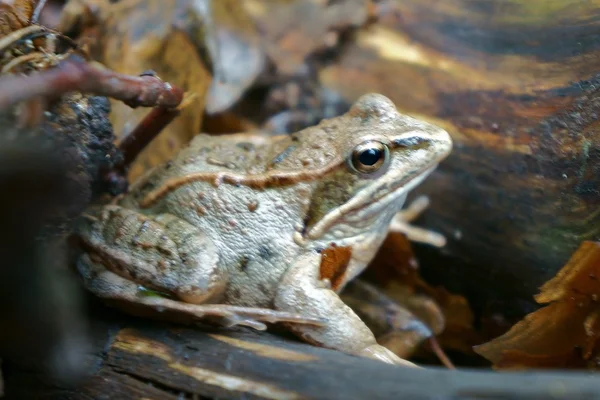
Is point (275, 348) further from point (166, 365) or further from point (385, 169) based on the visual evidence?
point (385, 169)

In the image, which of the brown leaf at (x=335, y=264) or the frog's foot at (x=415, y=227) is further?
the frog's foot at (x=415, y=227)

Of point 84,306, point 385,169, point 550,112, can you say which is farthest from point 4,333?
point 550,112

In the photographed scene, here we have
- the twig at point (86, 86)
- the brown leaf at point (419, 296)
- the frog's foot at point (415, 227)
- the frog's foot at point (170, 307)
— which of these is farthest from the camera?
the frog's foot at point (415, 227)

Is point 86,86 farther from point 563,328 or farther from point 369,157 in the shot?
point 563,328

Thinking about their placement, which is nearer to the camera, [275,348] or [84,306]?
[275,348]

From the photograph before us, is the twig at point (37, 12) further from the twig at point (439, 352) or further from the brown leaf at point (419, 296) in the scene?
the twig at point (439, 352)

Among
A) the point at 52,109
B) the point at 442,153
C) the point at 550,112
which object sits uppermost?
the point at 550,112

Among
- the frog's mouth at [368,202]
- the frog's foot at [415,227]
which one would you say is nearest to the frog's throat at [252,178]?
the frog's mouth at [368,202]
